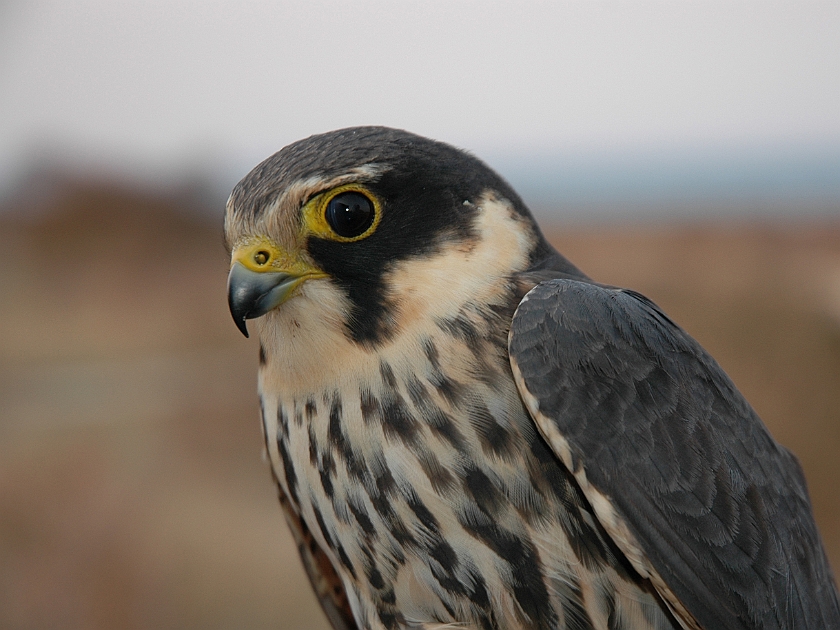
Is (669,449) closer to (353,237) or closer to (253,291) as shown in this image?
(353,237)

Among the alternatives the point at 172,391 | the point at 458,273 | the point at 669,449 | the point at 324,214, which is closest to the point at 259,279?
the point at 324,214

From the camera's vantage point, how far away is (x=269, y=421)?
88.2 inches

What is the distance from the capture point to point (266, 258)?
200 cm

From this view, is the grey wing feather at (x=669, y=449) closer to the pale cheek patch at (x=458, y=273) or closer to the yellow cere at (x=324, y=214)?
the pale cheek patch at (x=458, y=273)

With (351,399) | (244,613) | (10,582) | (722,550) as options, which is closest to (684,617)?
(722,550)

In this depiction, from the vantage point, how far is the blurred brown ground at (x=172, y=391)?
273 inches

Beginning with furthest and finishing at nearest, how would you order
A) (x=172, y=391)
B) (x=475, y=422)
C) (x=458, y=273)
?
(x=172, y=391)
(x=458, y=273)
(x=475, y=422)

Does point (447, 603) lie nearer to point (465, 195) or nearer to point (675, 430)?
point (675, 430)

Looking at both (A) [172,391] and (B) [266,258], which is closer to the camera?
(B) [266,258]

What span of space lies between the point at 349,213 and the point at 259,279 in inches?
11.3

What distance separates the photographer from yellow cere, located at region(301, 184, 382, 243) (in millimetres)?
1953

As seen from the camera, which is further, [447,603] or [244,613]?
[244,613]

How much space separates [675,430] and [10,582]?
666 cm

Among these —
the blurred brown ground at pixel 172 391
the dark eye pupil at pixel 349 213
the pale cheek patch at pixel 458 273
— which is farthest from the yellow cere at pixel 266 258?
the blurred brown ground at pixel 172 391
